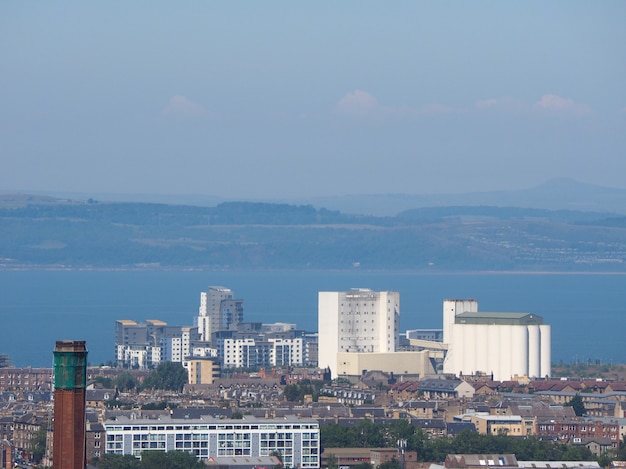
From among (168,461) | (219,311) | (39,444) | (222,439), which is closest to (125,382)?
(39,444)

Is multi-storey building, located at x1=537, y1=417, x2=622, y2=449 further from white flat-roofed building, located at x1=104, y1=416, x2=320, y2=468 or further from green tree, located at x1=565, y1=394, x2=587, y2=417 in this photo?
white flat-roofed building, located at x1=104, y1=416, x2=320, y2=468

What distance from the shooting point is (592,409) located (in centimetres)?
5888

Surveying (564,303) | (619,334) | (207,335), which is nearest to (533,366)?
(207,335)

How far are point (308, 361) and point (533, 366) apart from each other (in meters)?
18.9

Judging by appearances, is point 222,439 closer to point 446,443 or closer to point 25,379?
point 446,443

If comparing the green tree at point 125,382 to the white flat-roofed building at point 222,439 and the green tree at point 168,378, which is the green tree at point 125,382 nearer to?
the green tree at point 168,378

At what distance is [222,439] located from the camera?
140ft

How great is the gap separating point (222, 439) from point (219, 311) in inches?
2277

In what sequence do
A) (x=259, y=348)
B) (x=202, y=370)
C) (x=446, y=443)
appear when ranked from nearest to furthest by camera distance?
(x=446, y=443), (x=202, y=370), (x=259, y=348)

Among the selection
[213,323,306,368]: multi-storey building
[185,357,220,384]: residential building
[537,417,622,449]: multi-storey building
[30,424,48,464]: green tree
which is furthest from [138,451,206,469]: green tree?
[213,323,306,368]: multi-storey building

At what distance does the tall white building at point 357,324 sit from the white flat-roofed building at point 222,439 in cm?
3390

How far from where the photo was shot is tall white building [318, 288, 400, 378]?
256 ft

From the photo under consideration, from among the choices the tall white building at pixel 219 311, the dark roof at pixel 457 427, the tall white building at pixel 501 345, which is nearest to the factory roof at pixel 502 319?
the tall white building at pixel 501 345

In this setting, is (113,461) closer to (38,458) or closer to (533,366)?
(38,458)
